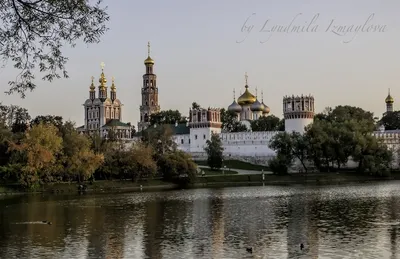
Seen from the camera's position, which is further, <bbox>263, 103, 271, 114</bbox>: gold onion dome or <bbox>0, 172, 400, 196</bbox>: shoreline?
<bbox>263, 103, 271, 114</bbox>: gold onion dome

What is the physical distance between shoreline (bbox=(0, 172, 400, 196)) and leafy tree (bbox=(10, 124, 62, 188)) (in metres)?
1.43

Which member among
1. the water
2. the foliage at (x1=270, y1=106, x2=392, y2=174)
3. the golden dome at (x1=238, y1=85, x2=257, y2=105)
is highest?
the golden dome at (x1=238, y1=85, x2=257, y2=105)

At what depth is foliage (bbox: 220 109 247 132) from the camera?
11581cm

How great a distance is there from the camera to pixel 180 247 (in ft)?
74.2

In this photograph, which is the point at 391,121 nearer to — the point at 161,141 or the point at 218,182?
the point at 161,141

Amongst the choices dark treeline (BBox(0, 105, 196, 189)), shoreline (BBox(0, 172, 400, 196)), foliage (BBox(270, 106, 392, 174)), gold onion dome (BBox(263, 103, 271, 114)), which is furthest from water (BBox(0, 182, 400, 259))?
gold onion dome (BBox(263, 103, 271, 114))

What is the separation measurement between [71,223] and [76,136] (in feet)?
98.1

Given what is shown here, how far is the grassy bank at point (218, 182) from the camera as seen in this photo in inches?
2238

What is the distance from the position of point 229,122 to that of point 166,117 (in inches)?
543

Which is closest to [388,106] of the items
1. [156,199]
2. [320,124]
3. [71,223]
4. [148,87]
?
[148,87]

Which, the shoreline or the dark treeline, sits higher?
the dark treeline

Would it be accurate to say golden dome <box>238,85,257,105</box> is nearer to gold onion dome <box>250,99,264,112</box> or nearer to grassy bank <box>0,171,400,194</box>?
gold onion dome <box>250,99,264,112</box>

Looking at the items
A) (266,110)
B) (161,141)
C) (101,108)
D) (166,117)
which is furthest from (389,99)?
(161,141)

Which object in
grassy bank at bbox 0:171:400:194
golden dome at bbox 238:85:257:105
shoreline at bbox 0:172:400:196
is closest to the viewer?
shoreline at bbox 0:172:400:196
